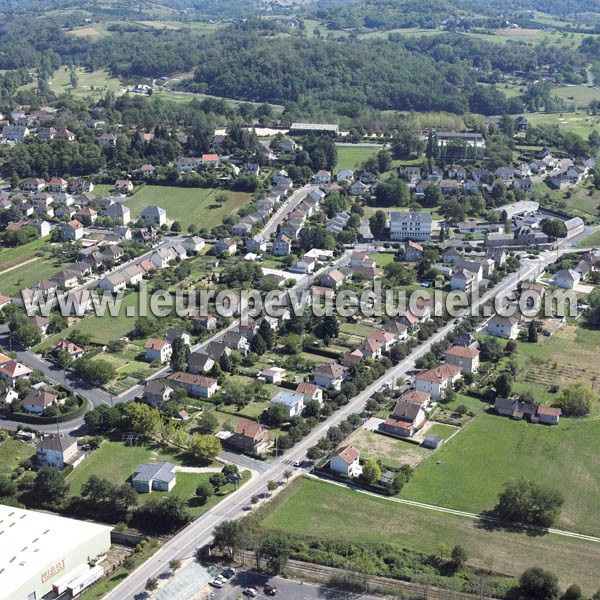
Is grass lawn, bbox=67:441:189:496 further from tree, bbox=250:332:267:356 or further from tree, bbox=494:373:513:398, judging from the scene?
tree, bbox=494:373:513:398

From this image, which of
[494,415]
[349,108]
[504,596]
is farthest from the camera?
[349,108]

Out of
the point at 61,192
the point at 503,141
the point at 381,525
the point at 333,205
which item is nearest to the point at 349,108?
the point at 503,141

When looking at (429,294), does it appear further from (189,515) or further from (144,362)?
(189,515)

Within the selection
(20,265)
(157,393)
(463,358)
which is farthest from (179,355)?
(20,265)

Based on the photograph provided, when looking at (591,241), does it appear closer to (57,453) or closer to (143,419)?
(143,419)

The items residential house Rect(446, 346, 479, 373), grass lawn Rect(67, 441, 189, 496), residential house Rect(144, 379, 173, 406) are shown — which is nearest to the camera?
grass lawn Rect(67, 441, 189, 496)

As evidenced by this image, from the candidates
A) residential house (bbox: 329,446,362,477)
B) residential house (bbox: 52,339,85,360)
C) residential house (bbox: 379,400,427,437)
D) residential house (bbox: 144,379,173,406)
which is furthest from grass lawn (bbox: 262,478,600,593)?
residential house (bbox: 52,339,85,360)
